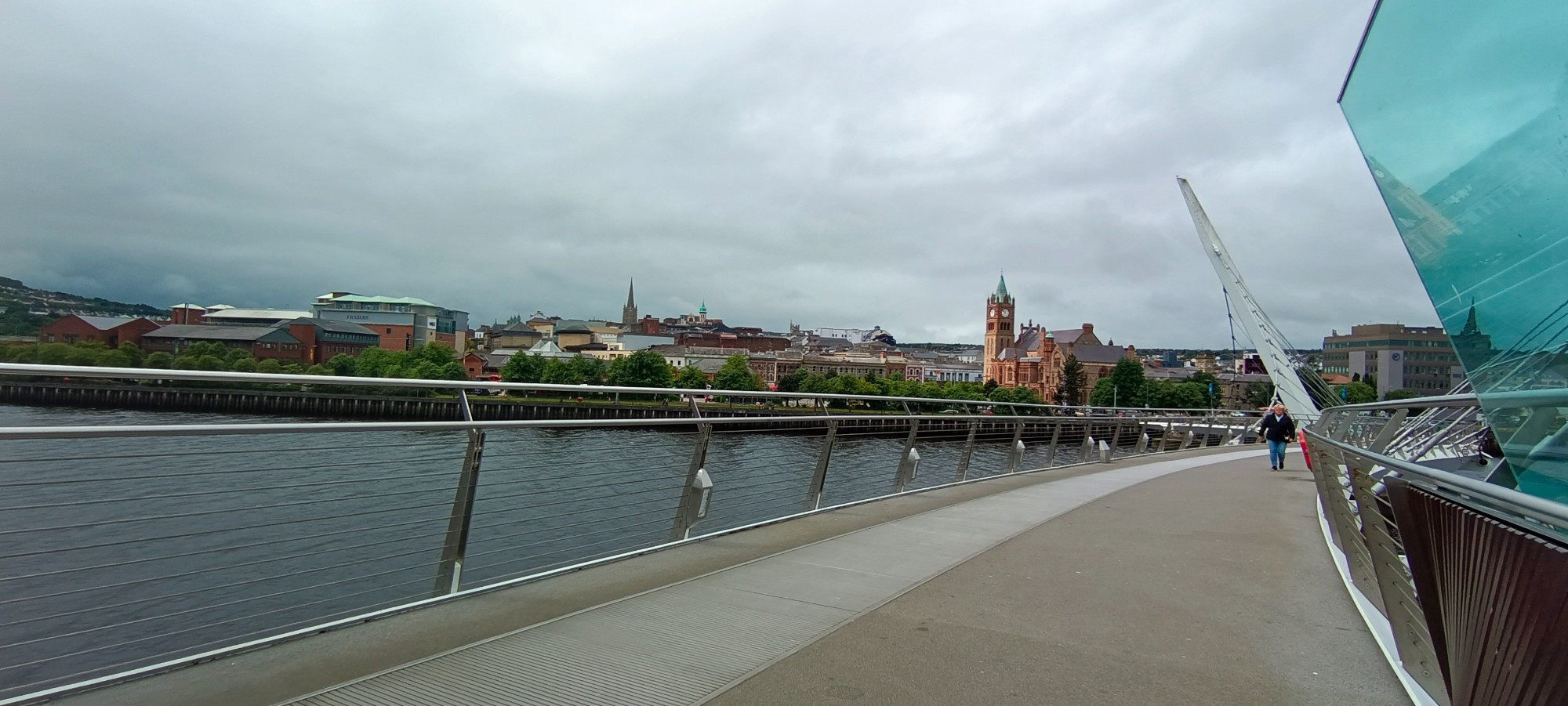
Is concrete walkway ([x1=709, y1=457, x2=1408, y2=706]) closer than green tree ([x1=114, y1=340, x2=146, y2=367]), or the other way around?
concrete walkway ([x1=709, y1=457, x2=1408, y2=706])

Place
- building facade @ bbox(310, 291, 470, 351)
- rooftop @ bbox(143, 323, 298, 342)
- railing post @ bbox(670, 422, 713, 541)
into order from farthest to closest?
building facade @ bbox(310, 291, 470, 351)
rooftop @ bbox(143, 323, 298, 342)
railing post @ bbox(670, 422, 713, 541)

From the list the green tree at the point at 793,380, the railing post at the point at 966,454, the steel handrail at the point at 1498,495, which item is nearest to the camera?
the steel handrail at the point at 1498,495

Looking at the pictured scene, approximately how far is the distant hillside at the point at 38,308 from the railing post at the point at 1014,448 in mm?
18719

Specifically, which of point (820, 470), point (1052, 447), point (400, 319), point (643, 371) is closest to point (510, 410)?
point (820, 470)

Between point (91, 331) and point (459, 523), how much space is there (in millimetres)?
23539

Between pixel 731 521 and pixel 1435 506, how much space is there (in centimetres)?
529

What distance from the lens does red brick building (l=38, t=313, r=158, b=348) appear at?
71.1ft

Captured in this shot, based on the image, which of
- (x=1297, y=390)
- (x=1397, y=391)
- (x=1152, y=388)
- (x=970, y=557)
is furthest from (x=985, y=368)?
(x=970, y=557)

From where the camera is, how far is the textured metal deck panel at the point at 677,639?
3533 mm

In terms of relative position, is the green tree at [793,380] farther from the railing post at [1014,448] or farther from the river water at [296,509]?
the river water at [296,509]

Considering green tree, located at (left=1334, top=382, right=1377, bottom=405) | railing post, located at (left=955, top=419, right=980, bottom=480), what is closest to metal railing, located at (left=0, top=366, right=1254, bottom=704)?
railing post, located at (left=955, top=419, right=980, bottom=480)

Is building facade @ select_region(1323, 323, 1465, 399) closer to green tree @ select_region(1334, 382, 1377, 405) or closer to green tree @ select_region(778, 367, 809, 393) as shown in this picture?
green tree @ select_region(1334, 382, 1377, 405)

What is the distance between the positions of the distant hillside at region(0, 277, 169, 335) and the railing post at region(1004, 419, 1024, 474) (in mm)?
18719

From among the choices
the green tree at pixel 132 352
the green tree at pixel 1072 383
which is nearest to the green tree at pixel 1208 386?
the green tree at pixel 1072 383
